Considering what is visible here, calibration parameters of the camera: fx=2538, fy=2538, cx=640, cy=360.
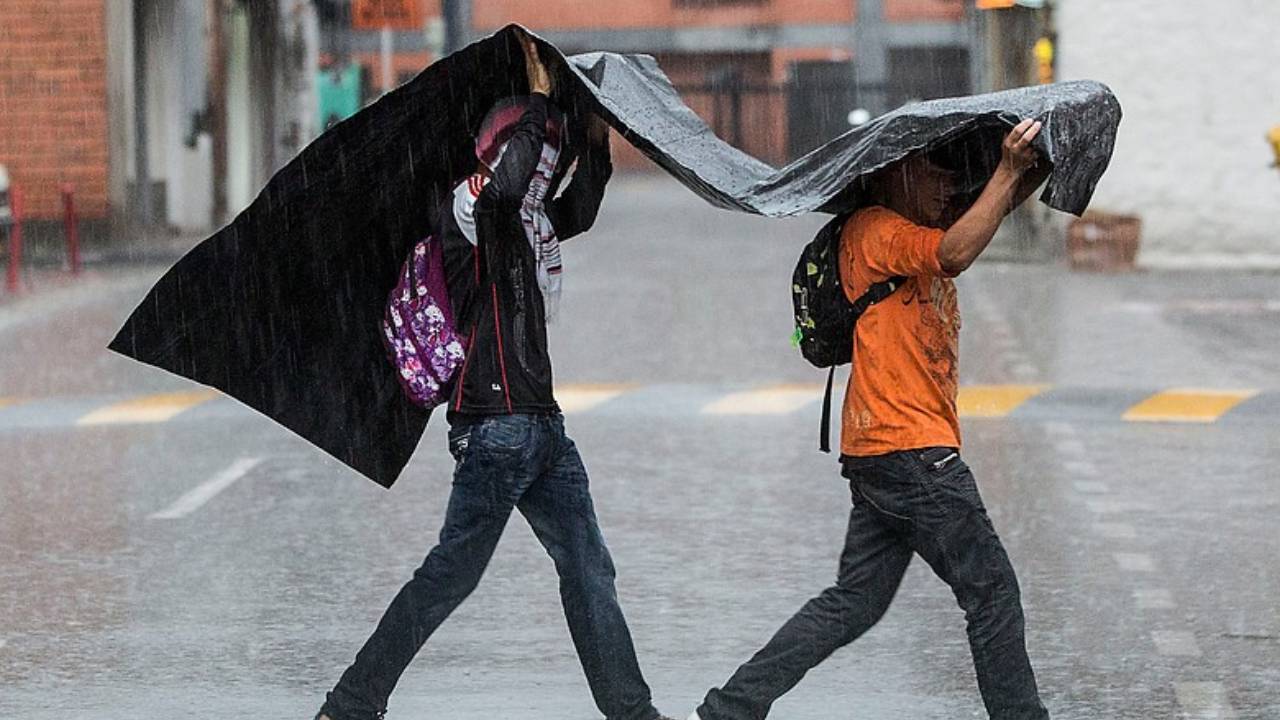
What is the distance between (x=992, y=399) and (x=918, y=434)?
8307 millimetres

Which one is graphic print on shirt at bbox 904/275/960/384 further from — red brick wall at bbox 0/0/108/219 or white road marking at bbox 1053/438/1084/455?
red brick wall at bbox 0/0/108/219

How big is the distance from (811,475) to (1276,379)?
4.83m

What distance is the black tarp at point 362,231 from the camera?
6.08 m

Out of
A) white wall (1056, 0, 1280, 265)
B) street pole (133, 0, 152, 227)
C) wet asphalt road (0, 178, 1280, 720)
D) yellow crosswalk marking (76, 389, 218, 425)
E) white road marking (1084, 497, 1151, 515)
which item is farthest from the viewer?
street pole (133, 0, 152, 227)

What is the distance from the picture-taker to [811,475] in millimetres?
11508

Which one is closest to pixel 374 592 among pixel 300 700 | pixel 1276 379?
pixel 300 700

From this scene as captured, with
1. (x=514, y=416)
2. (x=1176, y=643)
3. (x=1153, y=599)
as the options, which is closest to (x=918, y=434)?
(x=514, y=416)

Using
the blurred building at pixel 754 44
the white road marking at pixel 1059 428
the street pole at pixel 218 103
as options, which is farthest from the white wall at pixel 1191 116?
the blurred building at pixel 754 44

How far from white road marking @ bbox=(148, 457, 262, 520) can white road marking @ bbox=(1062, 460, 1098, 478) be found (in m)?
3.78

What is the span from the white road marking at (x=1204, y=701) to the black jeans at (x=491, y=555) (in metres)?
1.54

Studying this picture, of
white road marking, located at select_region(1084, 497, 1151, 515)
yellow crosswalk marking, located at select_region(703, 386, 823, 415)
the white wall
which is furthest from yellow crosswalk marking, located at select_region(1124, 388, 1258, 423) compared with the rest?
the white wall

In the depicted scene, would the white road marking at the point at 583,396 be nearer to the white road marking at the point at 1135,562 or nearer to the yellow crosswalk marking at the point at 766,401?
the yellow crosswalk marking at the point at 766,401

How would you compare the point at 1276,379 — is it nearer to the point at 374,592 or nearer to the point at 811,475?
the point at 811,475

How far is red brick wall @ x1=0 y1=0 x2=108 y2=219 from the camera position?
91.7ft
